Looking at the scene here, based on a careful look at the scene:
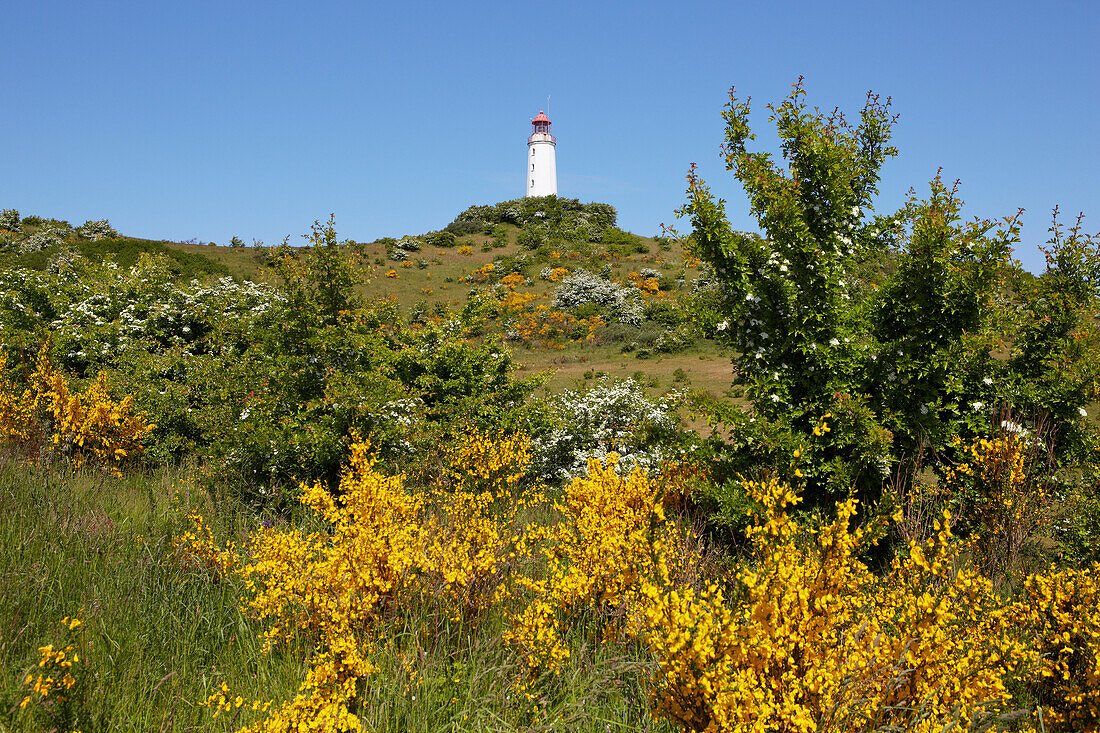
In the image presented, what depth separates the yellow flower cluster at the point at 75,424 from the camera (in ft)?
20.6

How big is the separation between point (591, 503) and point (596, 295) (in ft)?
80.3

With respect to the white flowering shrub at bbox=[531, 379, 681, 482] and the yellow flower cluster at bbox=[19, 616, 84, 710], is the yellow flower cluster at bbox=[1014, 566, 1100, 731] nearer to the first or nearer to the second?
the yellow flower cluster at bbox=[19, 616, 84, 710]

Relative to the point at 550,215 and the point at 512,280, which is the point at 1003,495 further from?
the point at 550,215

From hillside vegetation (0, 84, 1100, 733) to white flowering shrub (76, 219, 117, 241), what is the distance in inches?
985

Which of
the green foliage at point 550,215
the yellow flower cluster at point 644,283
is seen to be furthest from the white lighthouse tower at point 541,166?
the yellow flower cluster at point 644,283

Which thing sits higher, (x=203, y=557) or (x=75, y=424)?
(x=75, y=424)

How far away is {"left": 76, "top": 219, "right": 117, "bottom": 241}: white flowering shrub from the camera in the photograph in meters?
31.2

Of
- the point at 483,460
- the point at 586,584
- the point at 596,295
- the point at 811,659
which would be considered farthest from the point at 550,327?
the point at 811,659

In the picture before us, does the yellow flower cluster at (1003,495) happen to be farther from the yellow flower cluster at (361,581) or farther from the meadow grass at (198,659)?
the yellow flower cluster at (361,581)

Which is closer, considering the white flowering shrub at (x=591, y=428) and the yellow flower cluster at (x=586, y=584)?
the yellow flower cluster at (x=586, y=584)

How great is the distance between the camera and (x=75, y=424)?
20.6 feet

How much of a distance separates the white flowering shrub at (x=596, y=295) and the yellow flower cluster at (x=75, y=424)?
2103 centimetres

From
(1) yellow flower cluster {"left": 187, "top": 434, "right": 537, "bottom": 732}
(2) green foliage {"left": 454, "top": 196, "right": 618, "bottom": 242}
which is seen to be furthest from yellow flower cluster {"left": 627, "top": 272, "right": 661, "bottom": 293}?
(1) yellow flower cluster {"left": 187, "top": 434, "right": 537, "bottom": 732}

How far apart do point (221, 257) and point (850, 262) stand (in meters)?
31.8
